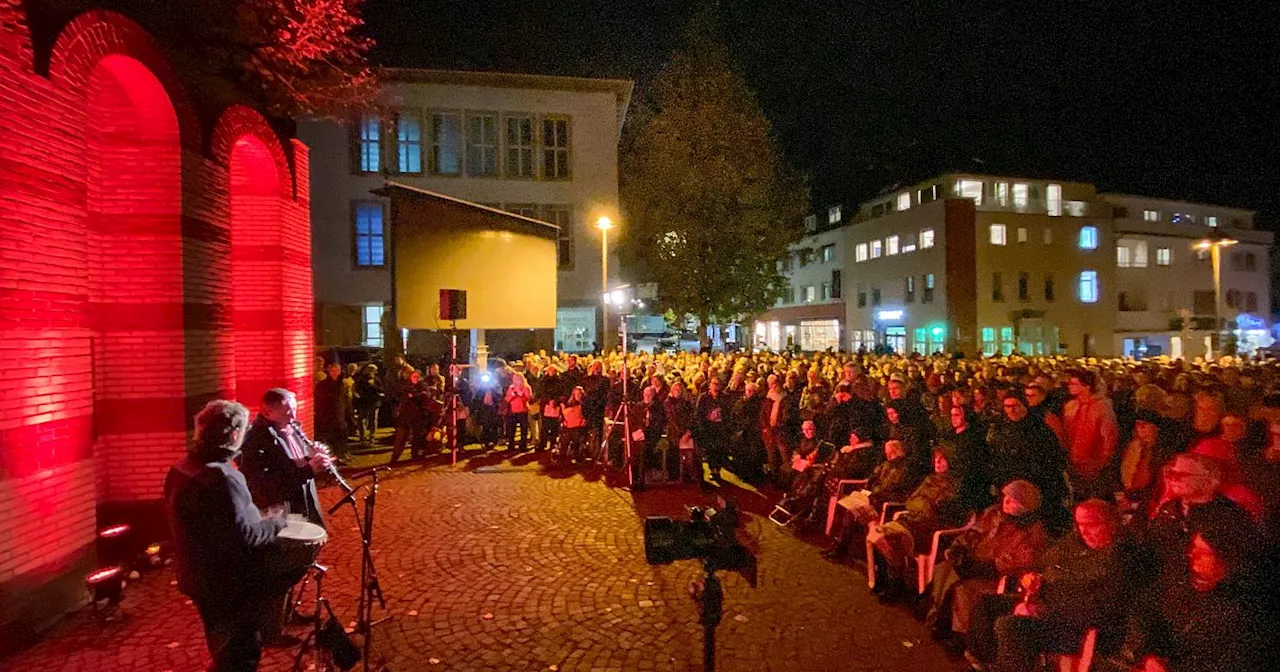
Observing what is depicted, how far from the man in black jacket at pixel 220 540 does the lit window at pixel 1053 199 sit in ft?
151

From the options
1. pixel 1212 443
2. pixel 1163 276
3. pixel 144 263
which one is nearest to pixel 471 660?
pixel 144 263

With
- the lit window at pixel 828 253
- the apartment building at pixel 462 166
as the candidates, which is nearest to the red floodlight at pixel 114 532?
the apartment building at pixel 462 166

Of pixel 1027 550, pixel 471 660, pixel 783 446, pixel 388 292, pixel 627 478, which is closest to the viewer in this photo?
pixel 1027 550

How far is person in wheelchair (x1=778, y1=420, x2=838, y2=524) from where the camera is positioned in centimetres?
841

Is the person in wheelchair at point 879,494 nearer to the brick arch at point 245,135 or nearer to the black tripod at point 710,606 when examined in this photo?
the black tripod at point 710,606

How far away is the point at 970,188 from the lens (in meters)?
39.3

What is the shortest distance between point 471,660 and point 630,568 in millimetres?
2276

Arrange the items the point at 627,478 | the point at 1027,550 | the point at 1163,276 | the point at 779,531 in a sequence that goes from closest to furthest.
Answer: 1. the point at 1027,550
2. the point at 779,531
3. the point at 627,478
4. the point at 1163,276

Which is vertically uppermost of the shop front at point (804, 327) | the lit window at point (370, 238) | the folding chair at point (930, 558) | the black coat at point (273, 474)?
the lit window at point (370, 238)

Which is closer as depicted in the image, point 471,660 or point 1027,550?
point 1027,550

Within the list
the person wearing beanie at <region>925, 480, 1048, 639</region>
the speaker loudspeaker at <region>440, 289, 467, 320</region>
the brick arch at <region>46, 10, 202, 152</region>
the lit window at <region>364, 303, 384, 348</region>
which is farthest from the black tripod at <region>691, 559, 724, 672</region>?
the lit window at <region>364, 303, 384, 348</region>

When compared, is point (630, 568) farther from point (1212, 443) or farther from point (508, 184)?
point (508, 184)

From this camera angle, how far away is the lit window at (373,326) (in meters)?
25.3

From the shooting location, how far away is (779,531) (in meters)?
8.31
